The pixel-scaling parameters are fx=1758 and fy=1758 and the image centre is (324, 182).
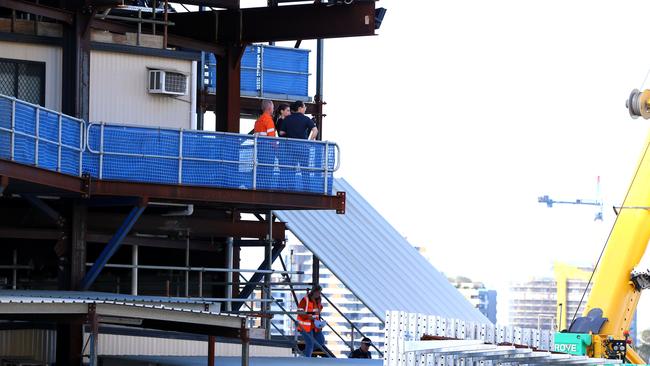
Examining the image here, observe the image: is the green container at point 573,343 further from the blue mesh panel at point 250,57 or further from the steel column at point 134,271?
the blue mesh panel at point 250,57

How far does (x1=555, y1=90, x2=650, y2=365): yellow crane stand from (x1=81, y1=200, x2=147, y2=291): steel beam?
10.5 m

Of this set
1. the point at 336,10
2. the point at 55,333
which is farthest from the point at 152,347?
the point at 336,10

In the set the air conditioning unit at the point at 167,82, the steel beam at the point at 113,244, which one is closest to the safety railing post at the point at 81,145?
the steel beam at the point at 113,244

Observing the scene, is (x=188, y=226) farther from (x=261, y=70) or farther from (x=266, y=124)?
(x=261, y=70)

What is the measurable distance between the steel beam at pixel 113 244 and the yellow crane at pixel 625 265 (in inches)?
412

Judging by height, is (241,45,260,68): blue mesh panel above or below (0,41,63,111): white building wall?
above

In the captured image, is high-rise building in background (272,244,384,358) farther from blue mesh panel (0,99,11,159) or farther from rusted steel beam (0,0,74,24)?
blue mesh panel (0,99,11,159)

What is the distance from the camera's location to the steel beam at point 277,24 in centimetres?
4578

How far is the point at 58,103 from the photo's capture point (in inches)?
1656

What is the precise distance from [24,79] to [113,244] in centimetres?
453

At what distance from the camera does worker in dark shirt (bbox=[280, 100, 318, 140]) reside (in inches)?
1702

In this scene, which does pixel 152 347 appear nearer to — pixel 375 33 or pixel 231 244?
pixel 231 244

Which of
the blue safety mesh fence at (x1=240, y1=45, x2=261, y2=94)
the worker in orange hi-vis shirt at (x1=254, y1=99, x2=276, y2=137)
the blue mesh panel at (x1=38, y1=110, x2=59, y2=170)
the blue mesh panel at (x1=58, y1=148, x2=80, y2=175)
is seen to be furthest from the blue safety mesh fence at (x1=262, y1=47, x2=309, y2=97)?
the blue mesh panel at (x1=38, y1=110, x2=59, y2=170)

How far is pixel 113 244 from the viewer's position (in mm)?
41562
